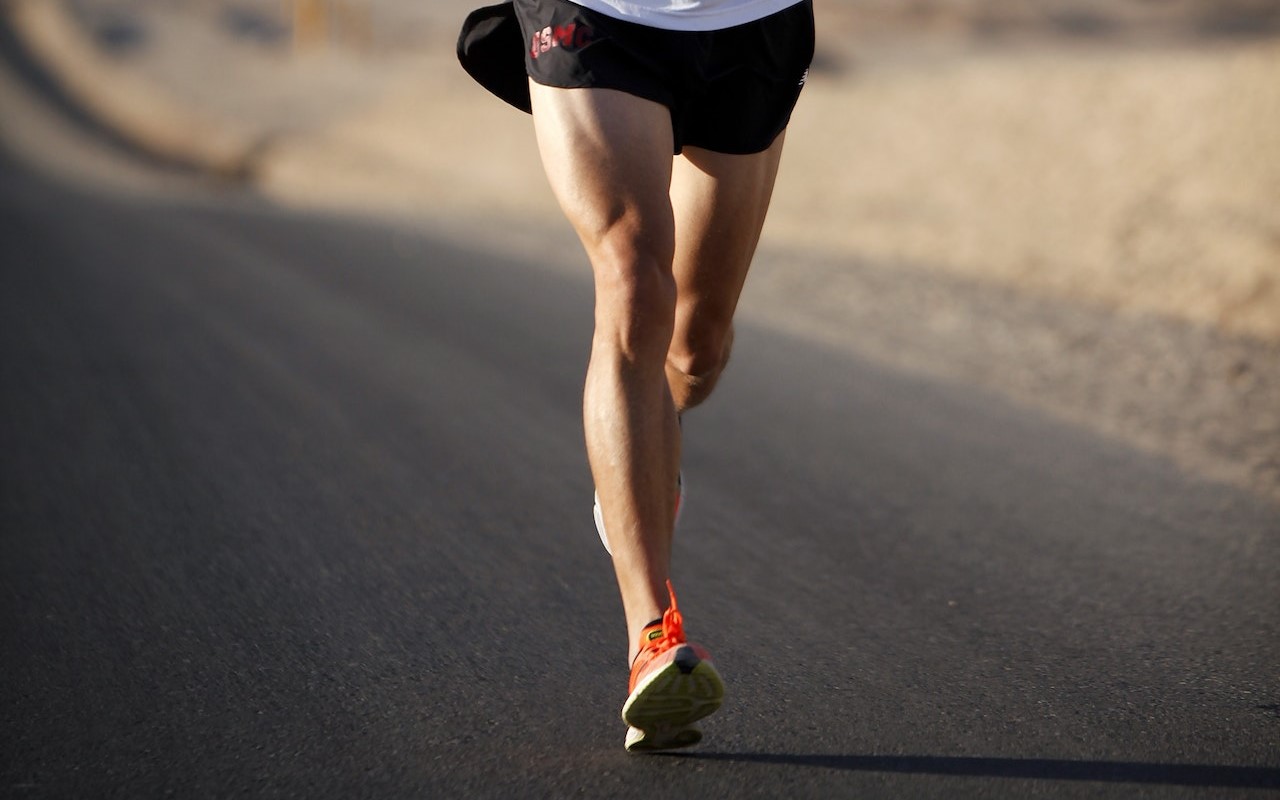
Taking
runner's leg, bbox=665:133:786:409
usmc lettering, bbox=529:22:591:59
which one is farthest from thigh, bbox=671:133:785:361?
usmc lettering, bbox=529:22:591:59

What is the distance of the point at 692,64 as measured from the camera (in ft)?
8.62

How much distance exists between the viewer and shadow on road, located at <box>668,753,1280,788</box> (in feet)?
7.66

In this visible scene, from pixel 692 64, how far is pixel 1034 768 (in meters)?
1.45

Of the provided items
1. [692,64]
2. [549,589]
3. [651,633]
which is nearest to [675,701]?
[651,633]

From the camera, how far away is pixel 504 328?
7336mm

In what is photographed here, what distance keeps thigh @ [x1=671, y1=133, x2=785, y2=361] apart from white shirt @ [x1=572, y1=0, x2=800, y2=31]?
276 millimetres

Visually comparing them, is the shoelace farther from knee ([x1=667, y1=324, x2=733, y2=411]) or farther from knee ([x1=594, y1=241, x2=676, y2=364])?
knee ([x1=667, y1=324, x2=733, y2=411])

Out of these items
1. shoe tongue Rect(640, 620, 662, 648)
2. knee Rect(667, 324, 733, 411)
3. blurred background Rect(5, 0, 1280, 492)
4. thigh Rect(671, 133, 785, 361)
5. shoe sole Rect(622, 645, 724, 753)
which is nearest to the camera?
shoe sole Rect(622, 645, 724, 753)

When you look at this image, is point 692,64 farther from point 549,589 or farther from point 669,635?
point 549,589

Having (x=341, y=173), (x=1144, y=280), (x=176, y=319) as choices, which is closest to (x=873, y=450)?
(x=176, y=319)

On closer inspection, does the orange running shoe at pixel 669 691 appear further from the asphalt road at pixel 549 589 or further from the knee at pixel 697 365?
the knee at pixel 697 365

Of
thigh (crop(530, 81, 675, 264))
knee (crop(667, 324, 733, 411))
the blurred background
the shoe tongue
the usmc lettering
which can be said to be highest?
the usmc lettering

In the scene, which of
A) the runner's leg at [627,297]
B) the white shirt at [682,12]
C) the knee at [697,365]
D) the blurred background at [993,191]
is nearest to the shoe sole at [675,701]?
the runner's leg at [627,297]

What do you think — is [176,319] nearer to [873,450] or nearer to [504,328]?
[504,328]
